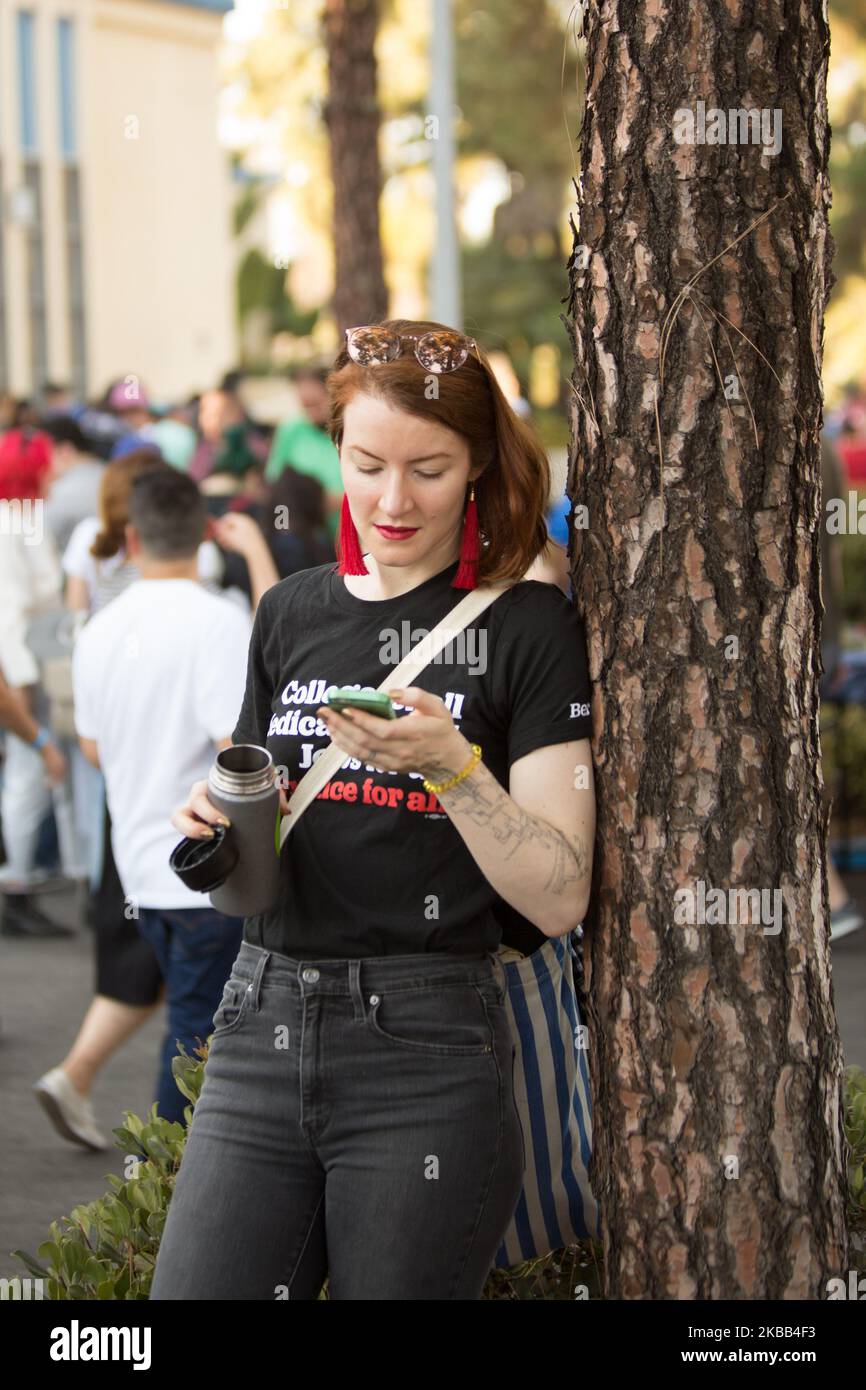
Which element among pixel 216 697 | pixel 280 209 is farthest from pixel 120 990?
pixel 280 209

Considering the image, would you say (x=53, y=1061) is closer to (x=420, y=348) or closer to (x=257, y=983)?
(x=257, y=983)

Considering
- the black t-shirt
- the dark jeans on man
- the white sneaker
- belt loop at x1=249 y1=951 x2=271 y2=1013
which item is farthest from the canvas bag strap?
the white sneaker

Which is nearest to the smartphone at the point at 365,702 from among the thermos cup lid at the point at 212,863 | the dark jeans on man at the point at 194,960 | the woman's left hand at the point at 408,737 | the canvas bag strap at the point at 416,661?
the woman's left hand at the point at 408,737

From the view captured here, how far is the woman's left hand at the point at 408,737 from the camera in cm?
234

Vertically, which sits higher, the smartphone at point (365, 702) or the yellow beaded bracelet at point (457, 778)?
the smartphone at point (365, 702)

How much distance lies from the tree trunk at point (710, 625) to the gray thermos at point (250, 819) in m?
0.51

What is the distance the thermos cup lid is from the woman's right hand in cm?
1

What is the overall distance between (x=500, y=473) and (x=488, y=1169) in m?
0.98

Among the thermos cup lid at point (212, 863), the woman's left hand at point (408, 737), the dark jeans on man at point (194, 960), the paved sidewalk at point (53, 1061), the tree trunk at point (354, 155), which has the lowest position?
the paved sidewalk at point (53, 1061)

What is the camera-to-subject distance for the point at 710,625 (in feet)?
9.05

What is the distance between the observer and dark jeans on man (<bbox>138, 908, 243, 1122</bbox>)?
4.76 meters

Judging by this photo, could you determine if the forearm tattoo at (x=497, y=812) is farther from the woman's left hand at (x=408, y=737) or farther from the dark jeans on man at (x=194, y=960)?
the dark jeans on man at (x=194, y=960)

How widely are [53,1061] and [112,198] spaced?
2807 centimetres

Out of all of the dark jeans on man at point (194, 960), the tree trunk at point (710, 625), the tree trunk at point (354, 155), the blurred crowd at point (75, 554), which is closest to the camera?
the tree trunk at point (710, 625)
